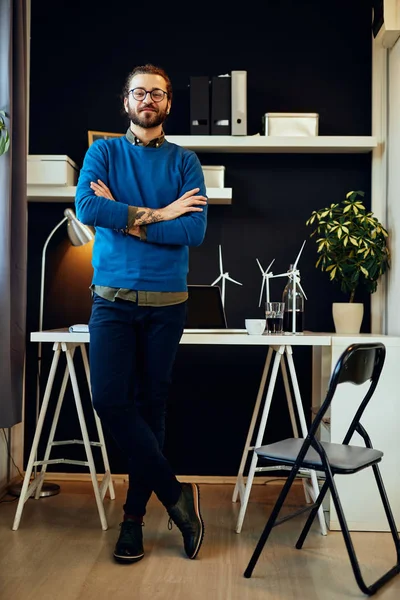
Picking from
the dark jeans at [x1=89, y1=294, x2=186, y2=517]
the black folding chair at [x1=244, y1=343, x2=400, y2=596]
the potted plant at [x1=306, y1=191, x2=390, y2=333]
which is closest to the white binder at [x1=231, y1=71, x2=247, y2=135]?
the potted plant at [x1=306, y1=191, x2=390, y2=333]

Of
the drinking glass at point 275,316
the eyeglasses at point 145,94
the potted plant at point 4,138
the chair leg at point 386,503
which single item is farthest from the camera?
the drinking glass at point 275,316

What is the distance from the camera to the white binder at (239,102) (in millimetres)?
3436

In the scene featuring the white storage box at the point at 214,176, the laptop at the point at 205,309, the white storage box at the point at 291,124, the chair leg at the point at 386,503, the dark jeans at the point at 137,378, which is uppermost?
the white storage box at the point at 291,124

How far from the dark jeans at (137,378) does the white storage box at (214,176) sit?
1.15m

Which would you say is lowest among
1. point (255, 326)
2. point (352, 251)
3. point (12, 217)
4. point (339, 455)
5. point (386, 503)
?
point (386, 503)

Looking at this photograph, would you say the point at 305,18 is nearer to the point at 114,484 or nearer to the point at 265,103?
the point at 265,103

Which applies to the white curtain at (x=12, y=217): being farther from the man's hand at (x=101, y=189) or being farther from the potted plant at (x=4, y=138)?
the man's hand at (x=101, y=189)

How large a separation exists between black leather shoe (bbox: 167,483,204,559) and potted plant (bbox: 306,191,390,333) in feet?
4.23

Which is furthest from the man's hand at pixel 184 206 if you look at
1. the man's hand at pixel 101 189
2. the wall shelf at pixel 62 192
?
the wall shelf at pixel 62 192

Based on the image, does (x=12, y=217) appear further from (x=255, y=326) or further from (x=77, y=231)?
(x=255, y=326)

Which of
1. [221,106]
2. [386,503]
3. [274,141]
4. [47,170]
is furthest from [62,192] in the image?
[386,503]

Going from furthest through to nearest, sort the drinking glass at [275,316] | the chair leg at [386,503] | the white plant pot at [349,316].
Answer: the white plant pot at [349,316], the drinking glass at [275,316], the chair leg at [386,503]

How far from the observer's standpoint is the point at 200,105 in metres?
A: 3.47

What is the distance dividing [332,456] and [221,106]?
1.90 meters
